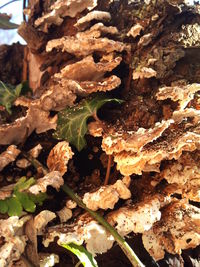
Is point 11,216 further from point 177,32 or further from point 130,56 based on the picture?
point 177,32

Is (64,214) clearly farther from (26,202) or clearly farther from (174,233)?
(174,233)

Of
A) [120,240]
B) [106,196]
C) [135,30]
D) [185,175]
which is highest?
[135,30]

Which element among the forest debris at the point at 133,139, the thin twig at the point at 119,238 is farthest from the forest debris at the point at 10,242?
the forest debris at the point at 133,139

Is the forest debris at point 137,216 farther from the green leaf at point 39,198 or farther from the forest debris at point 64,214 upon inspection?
the green leaf at point 39,198

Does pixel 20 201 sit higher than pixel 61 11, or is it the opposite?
pixel 61 11

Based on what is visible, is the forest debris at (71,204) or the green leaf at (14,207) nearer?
the green leaf at (14,207)

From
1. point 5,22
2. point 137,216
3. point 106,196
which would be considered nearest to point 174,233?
point 137,216

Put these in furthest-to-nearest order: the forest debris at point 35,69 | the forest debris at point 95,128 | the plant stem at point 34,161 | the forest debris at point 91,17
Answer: the forest debris at point 35,69 → the forest debris at point 91,17 → the plant stem at point 34,161 → the forest debris at point 95,128
